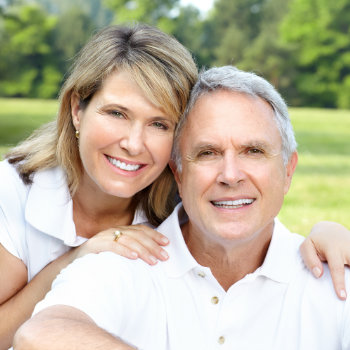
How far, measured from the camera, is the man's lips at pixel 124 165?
8.55 feet

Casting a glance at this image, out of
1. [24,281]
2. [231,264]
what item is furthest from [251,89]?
[24,281]

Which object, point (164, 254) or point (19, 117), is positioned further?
point (19, 117)

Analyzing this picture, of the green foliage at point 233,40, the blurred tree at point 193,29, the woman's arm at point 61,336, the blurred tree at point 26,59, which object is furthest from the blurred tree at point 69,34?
the woman's arm at point 61,336

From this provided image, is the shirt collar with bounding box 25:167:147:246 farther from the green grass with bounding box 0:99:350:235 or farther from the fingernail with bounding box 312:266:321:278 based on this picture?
the fingernail with bounding box 312:266:321:278

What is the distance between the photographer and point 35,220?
2.75m

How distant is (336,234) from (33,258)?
1.46 meters

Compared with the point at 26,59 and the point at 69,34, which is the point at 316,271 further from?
the point at 69,34

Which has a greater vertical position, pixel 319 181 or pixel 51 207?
pixel 51 207

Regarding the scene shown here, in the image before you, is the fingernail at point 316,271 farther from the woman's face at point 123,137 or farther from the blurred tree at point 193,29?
the blurred tree at point 193,29

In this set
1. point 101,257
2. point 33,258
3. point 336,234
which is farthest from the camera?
point 33,258

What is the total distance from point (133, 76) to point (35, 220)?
2.79ft

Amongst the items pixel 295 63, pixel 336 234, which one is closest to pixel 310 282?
pixel 336 234

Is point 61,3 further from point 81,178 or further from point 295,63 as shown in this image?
point 81,178

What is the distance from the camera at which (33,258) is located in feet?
9.29
